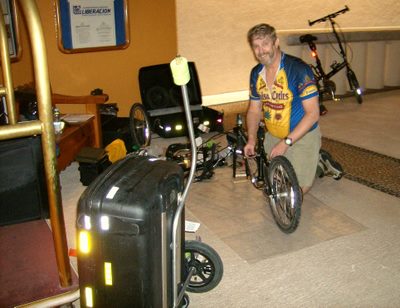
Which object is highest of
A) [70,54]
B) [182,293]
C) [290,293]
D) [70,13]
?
[70,13]

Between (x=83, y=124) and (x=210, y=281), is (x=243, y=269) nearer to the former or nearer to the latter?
(x=210, y=281)

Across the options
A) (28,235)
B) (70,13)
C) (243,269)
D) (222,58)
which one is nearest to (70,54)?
(70,13)

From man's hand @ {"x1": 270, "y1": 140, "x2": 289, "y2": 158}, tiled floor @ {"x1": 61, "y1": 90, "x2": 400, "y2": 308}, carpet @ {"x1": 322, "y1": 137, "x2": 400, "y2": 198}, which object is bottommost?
tiled floor @ {"x1": 61, "y1": 90, "x2": 400, "y2": 308}

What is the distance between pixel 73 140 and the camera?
12.9ft

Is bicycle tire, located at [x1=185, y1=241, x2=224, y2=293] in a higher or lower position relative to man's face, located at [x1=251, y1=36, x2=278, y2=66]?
lower

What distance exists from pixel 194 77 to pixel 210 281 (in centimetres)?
347

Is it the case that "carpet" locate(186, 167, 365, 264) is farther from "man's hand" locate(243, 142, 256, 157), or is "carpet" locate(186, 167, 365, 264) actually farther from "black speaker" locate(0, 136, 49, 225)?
"black speaker" locate(0, 136, 49, 225)

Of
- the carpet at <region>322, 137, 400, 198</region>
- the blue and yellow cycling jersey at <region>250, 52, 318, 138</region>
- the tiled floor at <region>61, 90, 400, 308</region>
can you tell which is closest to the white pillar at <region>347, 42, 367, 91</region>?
the carpet at <region>322, 137, 400, 198</region>

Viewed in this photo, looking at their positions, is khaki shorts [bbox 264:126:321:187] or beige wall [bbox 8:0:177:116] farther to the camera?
beige wall [bbox 8:0:177:116]

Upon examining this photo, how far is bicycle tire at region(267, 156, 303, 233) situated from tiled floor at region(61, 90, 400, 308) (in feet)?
0.31

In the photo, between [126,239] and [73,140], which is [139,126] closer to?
[73,140]

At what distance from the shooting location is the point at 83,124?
4168mm

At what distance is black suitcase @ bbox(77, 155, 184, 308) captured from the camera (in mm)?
1649

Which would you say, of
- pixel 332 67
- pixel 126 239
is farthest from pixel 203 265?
pixel 332 67
